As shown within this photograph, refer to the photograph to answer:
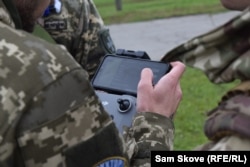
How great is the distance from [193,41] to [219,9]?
10.9 meters

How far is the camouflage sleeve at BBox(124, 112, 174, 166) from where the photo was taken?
2023 millimetres

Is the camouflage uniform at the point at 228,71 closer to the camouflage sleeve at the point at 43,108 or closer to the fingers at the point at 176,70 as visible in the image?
the camouflage sleeve at the point at 43,108

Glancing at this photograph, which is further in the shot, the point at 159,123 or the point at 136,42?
the point at 136,42

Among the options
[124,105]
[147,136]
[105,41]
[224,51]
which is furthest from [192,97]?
[224,51]

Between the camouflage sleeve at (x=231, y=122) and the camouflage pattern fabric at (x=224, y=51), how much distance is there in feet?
0.13

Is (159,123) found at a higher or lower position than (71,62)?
lower

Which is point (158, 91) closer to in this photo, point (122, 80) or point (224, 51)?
point (122, 80)

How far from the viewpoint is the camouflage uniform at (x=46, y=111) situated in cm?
153

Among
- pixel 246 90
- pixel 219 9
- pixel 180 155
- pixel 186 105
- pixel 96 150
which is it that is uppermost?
pixel 246 90

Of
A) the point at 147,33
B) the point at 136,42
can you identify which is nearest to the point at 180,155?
the point at 136,42

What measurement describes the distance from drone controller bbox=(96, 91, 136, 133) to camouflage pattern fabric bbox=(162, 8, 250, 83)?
747 mm

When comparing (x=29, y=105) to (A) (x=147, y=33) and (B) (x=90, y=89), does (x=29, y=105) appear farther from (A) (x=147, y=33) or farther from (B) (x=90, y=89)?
(A) (x=147, y=33)

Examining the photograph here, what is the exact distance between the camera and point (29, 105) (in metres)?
1.54

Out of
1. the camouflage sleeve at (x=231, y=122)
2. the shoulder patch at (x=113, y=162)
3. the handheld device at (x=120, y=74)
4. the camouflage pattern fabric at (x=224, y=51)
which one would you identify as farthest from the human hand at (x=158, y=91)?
the camouflage sleeve at (x=231, y=122)
